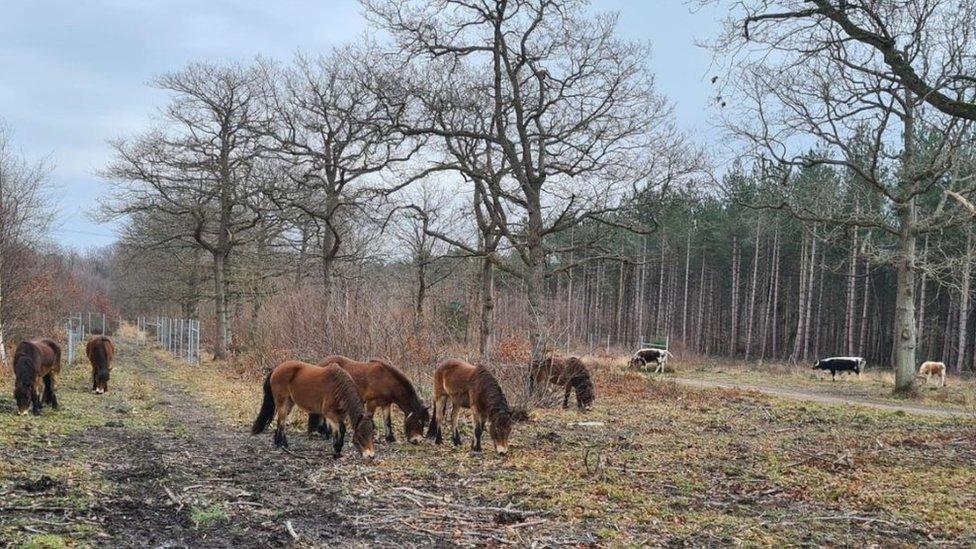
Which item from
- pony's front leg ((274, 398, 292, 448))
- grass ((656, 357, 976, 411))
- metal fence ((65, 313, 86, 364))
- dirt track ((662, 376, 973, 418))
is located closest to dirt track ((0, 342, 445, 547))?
pony's front leg ((274, 398, 292, 448))

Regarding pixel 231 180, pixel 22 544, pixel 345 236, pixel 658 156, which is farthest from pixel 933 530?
pixel 231 180

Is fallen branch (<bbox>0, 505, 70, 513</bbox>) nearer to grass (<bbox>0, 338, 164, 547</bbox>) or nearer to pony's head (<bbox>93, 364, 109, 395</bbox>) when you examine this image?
grass (<bbox>0, 338, 164, 547</bbox>)

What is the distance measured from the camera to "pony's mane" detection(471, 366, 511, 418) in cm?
1023

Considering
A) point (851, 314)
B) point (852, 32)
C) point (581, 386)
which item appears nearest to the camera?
point (852, 32)

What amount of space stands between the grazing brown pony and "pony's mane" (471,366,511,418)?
170 centimetres

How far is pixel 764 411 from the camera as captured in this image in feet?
54.5

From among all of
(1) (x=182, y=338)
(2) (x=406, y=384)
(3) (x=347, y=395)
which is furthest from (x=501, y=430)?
(1) (x=182, y=338)

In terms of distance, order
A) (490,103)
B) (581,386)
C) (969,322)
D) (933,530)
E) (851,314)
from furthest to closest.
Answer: (969,322) < (851,314) < (490,103) < (581,386) < (933,530)

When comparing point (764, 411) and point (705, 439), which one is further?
point (764, 411)

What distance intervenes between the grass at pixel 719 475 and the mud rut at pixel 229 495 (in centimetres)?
76

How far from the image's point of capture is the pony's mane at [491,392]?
10.2 meters

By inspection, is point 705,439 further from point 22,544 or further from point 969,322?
point 969,322

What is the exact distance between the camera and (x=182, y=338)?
31188 millimetres

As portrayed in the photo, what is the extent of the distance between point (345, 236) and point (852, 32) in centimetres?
2293
